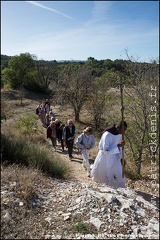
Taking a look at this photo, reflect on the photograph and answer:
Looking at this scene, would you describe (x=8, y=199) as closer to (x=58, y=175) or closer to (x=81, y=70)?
(x=58, y=175)

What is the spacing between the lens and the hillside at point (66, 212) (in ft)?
11.9

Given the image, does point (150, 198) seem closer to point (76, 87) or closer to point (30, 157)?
point (30, 157)

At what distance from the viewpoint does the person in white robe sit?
5656mm

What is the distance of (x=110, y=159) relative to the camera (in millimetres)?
5871

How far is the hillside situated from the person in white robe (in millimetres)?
605

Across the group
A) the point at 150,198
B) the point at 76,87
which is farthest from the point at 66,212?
the point at 76,87

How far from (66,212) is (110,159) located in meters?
2.08

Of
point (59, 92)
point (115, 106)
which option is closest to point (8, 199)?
point (115, 106)

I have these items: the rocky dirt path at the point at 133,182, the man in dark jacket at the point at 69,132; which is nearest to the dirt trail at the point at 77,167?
the rocky dirt path at the point at 133,182

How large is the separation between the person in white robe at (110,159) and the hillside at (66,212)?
605mm

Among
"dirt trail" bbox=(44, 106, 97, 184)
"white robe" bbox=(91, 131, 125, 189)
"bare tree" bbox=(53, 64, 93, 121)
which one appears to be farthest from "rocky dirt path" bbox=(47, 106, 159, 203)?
"bare tree" bbox=(53, 64, 93, 121)

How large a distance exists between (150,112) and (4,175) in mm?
5261

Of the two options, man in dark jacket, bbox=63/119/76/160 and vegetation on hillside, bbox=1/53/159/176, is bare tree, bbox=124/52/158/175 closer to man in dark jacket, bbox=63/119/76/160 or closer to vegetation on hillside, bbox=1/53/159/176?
vegetation on hillside, bbox=1/53/159/176

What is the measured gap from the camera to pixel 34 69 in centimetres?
3453
